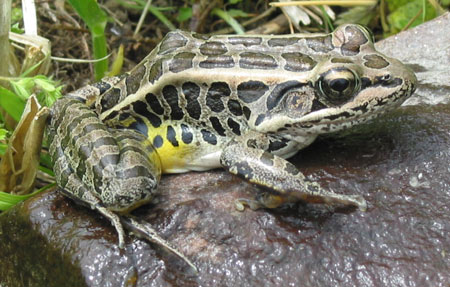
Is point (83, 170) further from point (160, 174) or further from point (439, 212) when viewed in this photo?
point (439, 212)

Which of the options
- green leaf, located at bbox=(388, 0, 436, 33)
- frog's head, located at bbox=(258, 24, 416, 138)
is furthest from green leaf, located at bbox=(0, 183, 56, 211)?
green leaf, located at bbox=(388, 0, 436, 33)

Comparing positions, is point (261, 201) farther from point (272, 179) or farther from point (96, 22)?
point (96, 22)

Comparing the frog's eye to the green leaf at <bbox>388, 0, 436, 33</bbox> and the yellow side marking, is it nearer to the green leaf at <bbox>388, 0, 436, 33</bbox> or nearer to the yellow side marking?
the yellow side marking

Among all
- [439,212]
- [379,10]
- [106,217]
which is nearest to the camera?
[439,212]

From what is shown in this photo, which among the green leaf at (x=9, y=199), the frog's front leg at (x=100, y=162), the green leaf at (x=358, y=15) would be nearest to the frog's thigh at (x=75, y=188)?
the frog's front leg at (x=100, y=162)

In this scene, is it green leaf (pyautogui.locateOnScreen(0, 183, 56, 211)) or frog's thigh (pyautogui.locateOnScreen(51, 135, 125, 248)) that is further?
green leaf (pyautogui.locateOnScreen(0, 183, 56, 211))

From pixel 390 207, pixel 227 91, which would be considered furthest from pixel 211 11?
pixel 390 207

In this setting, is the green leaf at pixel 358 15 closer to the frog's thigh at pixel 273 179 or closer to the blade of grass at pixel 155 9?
the blade of grass at pixel 155 9
